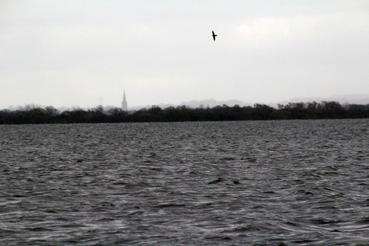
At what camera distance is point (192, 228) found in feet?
72.1

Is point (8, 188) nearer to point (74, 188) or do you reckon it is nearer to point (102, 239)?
point (74, 188)

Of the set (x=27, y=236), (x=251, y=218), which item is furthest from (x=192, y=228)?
(x=27, y=236)

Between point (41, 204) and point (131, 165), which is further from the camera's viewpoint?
point (131, 165)

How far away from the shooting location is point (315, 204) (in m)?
26.9

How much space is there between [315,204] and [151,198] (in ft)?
21.8

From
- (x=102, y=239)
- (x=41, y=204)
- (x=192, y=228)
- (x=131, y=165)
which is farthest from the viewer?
(x=131, y=165)

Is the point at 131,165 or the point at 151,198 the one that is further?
the point at 131,165

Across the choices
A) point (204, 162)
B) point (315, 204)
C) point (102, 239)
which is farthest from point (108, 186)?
point (204, 162)

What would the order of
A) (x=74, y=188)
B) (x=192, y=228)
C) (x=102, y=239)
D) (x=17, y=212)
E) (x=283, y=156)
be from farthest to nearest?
(x=283, y=156) → (x=74, y=188) → (x=17, y=212) → (x=192, y=228) → (x=102, y=239)

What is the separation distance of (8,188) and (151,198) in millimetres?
8189

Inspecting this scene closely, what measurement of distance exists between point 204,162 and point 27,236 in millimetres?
30415

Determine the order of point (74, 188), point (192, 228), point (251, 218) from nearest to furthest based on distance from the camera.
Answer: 1. point (192, 228)
2. point (251, 218)
3. point (74, 188)

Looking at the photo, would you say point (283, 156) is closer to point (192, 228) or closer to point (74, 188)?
point (74, 188)

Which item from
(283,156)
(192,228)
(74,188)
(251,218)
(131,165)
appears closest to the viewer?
(192,228)
